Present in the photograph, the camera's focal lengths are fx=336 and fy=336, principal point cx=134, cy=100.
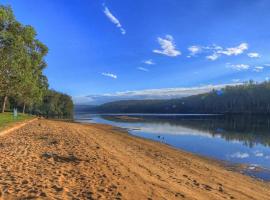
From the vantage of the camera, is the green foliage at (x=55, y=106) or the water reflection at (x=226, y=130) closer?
the water reflection at (x=226, y=130)

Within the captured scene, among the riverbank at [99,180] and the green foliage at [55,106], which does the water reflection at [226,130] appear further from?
the green foliage at [55,106]

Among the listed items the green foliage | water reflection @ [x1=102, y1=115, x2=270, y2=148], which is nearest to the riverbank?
water reflection @ [x1=102, y1=115, x2=270, y2=148]

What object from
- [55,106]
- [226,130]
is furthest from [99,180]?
[55,106]

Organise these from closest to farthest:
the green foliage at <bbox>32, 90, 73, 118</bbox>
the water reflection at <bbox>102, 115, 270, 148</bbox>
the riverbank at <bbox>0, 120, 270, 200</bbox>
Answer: the riverbank at <bbox>0, 120, 270, 200</bbox> → the water reflection at <bbox>102, 115, 270, 148</bbox> → the green foliage at <bbox>32, 90, 73, 118</bbox>

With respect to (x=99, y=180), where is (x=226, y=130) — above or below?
above

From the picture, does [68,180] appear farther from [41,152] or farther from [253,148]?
[253,148]

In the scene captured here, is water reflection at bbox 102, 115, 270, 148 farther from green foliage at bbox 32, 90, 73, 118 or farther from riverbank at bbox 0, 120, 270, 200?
green foliage at bbox 32, 90, 73, 118

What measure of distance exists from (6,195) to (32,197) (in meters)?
0.77

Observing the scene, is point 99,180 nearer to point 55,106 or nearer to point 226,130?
point 226,130

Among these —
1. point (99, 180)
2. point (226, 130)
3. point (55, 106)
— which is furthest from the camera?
point (55, 106)

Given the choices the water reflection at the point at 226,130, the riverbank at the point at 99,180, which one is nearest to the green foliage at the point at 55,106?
the water reflection at the point at 226,130

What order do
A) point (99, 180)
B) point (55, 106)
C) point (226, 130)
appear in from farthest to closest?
point (55, 106) < point (226, 130) < point (99, 180)

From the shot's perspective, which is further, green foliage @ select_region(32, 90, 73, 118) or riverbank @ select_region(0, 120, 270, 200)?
green foliage @ select_region(32, 90, 73, 118)

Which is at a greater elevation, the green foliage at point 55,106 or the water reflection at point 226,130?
the green foliage at point 55,106
